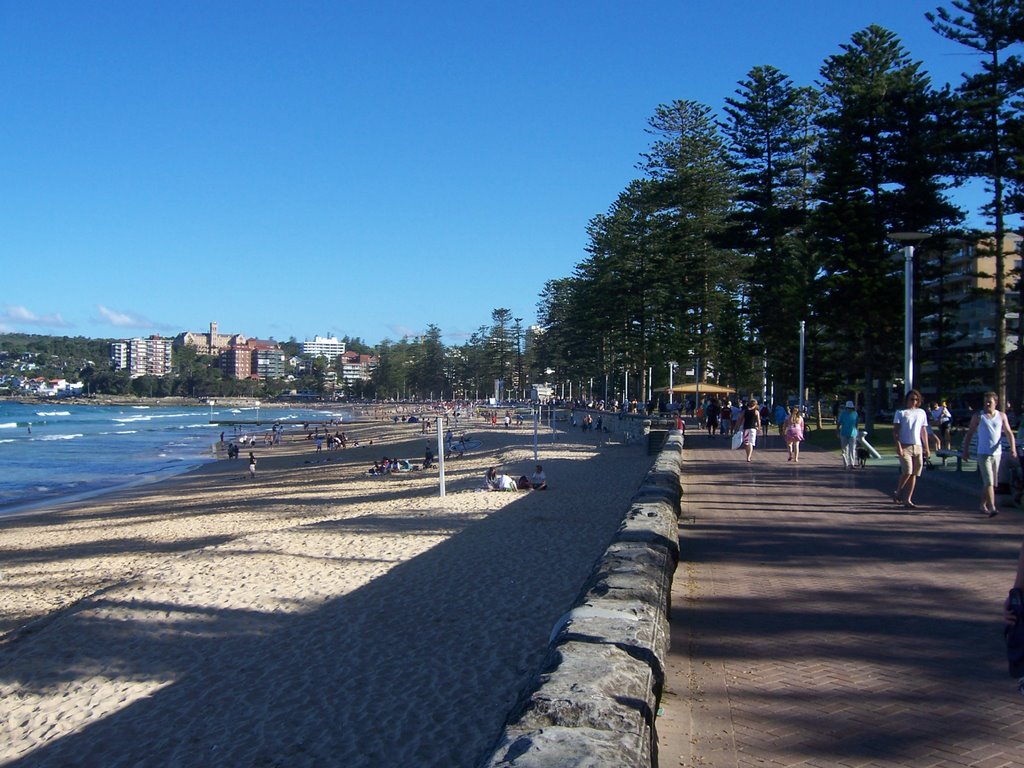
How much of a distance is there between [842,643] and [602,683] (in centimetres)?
212

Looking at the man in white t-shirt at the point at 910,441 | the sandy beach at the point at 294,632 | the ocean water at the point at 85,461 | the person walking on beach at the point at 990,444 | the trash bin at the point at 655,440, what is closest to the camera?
the sandy beach at the point at 294,632

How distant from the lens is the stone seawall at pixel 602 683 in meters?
2.39

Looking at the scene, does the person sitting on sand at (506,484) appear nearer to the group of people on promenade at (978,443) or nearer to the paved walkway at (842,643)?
the group of people on promenade at (978,443)

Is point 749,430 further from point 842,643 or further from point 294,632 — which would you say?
point 842,643

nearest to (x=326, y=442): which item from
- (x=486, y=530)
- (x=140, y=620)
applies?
(x=486, y=530)

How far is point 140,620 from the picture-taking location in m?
8.68

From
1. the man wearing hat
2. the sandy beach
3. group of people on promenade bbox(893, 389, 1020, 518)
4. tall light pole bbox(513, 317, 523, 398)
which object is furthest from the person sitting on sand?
tall light pole bbox(513, 317, 523, 398)

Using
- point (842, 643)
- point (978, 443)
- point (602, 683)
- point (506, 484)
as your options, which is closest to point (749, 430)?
point (506, 484)

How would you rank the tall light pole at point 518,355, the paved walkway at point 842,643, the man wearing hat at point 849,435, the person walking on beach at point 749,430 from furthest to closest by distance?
1. the tall light pole at point 518,355
2. the person walking on beach at point 749,430
3. the man wearing hat at point 849,435
4. the paved walkway at point 842,643

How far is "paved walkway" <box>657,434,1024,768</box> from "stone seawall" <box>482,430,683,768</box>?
33 cm

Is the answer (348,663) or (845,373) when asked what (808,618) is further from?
(845,373)

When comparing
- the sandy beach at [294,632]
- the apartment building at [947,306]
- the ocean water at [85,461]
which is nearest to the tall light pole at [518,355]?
the ocean water at [85,461]

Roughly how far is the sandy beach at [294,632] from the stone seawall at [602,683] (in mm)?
1337

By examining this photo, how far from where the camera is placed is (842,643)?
4.48m
